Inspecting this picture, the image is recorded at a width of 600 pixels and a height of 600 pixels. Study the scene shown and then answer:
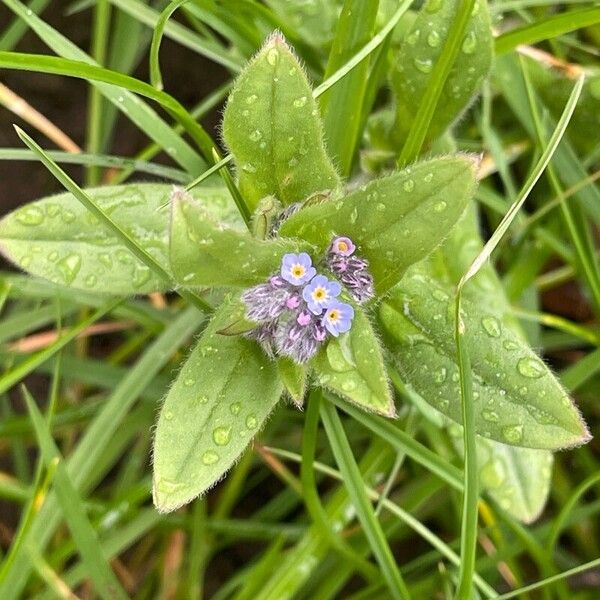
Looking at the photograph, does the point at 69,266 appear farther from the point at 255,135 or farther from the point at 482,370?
the point at 482,370

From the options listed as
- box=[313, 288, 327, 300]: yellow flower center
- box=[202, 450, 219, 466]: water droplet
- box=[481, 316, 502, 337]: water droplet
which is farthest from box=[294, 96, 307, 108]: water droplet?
box=[202, 450, 219, 466]: water droplet

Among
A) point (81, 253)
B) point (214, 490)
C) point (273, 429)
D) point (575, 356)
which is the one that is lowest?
point (214, 490)

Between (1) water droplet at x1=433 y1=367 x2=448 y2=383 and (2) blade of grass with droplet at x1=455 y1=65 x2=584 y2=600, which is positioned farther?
(1) water droplet at x1=433 y1=367 x2=448 y2=383

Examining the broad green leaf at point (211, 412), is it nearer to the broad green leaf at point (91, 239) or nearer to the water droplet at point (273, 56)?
the broad green leaf at point (91, 239)

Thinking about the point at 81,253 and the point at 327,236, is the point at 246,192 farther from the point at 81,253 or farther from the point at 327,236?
the point at 81,253

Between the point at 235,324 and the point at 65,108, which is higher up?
the point at 235,324

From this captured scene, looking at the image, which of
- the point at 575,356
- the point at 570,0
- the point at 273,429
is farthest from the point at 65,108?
the point at 575,356

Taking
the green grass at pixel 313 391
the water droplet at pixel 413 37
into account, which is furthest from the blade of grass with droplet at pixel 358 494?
the water droplet at pixel 413 37

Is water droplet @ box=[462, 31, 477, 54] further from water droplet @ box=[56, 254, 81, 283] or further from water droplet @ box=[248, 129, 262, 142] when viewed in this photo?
water droplet @ box=[56, 254, 81, 283]
